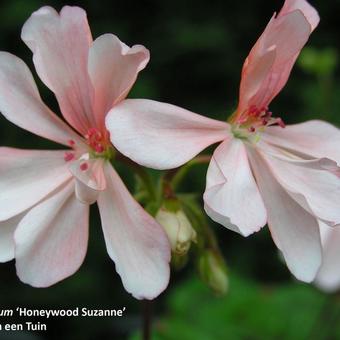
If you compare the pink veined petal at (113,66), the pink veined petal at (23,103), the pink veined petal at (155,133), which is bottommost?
the pink veined petal at (155,133)

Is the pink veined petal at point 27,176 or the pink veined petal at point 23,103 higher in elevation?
the pink veined petal at point 23,103

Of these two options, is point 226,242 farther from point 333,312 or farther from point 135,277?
point 135,277

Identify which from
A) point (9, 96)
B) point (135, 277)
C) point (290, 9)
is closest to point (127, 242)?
point (135, 277)

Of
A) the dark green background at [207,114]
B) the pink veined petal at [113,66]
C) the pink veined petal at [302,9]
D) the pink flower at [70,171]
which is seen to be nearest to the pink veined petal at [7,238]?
the pink flower at [70,171]

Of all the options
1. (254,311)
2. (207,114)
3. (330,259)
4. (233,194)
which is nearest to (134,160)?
(233,194)

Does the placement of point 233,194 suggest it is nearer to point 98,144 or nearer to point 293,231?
point 293,231

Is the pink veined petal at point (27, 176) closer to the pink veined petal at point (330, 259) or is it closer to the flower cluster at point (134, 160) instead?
the flower cluster at point (134, 160)

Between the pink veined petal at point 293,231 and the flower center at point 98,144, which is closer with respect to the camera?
the pink veined petal at point 293,231

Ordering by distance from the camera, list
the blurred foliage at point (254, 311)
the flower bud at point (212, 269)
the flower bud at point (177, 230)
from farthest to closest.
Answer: the blurred foliage at point (254, 311), the flower bud at point (212, 269), the flower bud at point (177, 230)

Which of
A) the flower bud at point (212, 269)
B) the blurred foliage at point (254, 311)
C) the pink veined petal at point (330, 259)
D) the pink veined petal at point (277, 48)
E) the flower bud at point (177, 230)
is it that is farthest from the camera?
the blurred foliage at point (254, 311)
